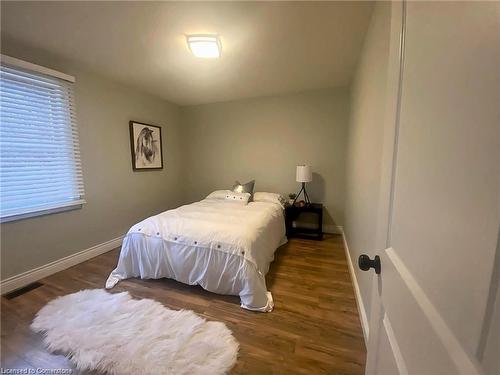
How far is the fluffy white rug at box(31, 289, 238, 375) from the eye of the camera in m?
1.29

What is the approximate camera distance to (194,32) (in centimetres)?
186

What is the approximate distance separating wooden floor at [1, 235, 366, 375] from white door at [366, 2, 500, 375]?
897mm

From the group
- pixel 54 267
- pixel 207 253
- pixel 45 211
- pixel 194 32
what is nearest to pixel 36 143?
pixel 45 211

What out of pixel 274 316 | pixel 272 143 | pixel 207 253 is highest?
pixel 272 143

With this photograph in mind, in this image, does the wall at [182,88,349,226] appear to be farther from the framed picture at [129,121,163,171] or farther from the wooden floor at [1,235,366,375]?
the wooden floor at [1,235,366,375]

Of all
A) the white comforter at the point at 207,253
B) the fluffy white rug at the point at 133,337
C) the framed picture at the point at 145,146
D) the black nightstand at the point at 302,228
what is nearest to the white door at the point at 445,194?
the fluffy white rug at the point at 133,337

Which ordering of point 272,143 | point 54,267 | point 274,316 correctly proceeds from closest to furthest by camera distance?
1. point 274,316
2. point 54,267
3. point 272,143

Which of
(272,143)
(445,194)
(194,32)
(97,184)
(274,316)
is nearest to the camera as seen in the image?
(445,194)

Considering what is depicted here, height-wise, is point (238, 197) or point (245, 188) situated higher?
point (245, 188)

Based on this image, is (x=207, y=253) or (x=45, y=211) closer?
(x=207, y=253)

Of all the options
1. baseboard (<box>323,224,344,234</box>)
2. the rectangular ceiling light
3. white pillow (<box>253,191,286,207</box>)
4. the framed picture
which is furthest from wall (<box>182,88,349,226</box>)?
the rectangular ceiling light

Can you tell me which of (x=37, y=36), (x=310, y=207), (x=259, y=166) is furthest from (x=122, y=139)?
(x=310, y=207)

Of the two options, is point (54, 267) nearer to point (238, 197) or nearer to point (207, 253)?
point (207, 253)

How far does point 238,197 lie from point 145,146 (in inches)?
66.8
